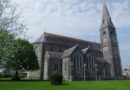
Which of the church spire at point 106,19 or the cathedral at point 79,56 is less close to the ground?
the church spire at point 106,19

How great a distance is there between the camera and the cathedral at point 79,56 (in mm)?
54375

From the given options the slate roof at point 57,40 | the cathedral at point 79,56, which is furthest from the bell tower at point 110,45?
the slate roof at point 57,40

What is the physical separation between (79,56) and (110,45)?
26.6m

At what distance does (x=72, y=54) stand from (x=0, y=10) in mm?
36887

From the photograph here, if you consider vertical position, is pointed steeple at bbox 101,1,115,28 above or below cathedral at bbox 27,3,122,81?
above

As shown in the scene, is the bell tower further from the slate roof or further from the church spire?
the slate roof

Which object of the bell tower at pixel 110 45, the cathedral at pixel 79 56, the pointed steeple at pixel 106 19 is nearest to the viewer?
the cathedral at pixel 79 56

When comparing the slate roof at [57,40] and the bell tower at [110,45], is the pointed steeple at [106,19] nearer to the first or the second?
the bell tower at [110,45]

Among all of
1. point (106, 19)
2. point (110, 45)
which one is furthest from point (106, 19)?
point (110, 45)

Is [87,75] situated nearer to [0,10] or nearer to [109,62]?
[109,62]

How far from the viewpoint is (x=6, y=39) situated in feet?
59.0

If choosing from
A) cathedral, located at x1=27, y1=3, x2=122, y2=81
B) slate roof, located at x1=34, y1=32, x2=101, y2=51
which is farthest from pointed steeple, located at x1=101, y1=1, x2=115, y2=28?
slate roof, located at x1=34, y1=32, x2=101, y2=51

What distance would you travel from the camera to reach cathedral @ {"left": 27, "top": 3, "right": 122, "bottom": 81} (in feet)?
178

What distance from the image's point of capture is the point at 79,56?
56094mm
